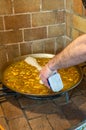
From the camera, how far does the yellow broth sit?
1070mm

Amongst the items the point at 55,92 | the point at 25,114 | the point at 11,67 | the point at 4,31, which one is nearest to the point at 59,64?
the point at 55,92

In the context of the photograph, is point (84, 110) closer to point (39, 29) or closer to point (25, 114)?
point (25, 114)

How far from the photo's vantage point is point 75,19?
1.40m

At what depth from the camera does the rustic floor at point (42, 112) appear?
919mm

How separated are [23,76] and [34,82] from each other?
9 centimetres

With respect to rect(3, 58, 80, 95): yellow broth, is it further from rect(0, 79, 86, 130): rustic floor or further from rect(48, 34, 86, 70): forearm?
rect(48, 34, 86, 70): forearm

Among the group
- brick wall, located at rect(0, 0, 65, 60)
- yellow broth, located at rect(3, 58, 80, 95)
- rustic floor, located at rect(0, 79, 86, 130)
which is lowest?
rustic floor, located at rect(0, 79, 86, 130)

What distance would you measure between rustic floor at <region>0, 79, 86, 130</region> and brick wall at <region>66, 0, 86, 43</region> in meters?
0.44

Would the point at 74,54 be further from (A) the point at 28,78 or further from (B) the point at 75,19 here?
(B) the point at 75,19

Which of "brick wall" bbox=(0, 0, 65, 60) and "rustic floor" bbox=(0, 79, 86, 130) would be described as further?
"brick wall" bbox=(0, 0, 65, 60)

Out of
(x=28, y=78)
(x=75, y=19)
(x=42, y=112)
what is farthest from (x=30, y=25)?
(x=42, y=112)

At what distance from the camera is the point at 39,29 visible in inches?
57.4

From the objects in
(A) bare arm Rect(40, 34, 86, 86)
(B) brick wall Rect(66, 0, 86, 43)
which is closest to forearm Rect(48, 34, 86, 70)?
(A) bare arm Rect(40, 34, 86, 86)

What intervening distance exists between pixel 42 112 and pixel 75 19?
0.68 metres
